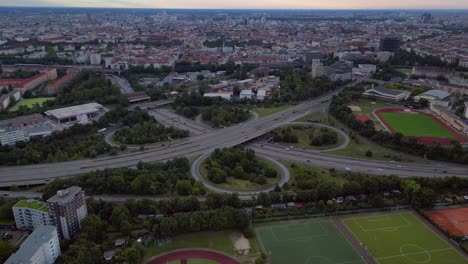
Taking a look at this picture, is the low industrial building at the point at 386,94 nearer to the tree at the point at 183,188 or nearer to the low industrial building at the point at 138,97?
the low industrial building at the point at 138,97

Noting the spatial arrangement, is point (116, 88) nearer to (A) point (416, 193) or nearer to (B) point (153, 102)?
(B) point (153, 102)

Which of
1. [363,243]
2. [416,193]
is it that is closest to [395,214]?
[416,193]

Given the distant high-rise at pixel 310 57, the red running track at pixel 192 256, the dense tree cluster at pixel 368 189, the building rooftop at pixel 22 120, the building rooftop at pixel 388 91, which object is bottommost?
the red running track at pixel 192 256

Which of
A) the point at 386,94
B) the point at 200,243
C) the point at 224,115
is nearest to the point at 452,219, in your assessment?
the point at 200,243

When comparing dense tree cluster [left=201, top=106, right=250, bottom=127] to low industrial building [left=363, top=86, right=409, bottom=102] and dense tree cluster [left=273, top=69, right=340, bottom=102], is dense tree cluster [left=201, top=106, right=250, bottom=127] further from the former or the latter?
low industrial building [left=363, top=86, right=409, bottom=102]

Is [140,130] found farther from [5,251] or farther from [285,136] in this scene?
[5,251]

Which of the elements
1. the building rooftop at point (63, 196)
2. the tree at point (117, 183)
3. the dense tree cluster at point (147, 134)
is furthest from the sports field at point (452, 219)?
the dense tree cluster at point (147, 134)
